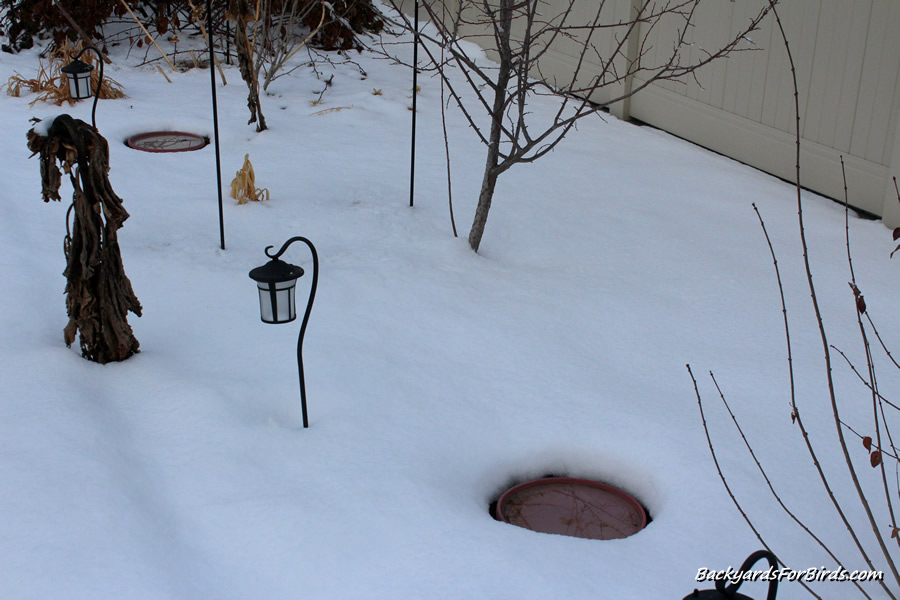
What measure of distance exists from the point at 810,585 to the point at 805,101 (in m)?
3.86

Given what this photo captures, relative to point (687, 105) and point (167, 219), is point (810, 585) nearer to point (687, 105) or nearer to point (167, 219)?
point (167, 219)

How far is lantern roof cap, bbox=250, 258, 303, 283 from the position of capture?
282 centimetres

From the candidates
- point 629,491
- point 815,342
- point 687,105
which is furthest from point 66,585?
point 687,105

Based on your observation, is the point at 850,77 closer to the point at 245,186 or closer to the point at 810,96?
the point at 810,96

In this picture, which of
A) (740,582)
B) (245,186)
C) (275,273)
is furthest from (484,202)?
(740,582)

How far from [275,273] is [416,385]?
0.77 m

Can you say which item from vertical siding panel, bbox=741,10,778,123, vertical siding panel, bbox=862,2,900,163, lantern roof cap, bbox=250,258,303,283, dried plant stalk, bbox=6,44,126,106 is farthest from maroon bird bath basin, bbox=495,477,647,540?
dried plant stalk, bbox=6,44,126,106

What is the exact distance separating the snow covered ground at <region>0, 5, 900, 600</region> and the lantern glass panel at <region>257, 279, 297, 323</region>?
1.30 ft

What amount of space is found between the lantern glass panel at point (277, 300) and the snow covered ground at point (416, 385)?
1.30 feet

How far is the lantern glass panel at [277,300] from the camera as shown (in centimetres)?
284

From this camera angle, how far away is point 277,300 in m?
2.86

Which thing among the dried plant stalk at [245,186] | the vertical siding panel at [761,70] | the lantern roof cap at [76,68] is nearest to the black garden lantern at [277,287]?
the dried plant stalk at [245,186]

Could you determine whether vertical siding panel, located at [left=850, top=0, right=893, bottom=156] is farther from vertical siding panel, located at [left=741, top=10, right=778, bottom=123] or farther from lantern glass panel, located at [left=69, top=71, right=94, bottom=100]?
lantern glass panel, located at [left=69, top=71, right=94, bottom=100]

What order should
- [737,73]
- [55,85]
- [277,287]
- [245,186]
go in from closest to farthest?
[277,287] < [245,186] < [737,73] < [55,85]
